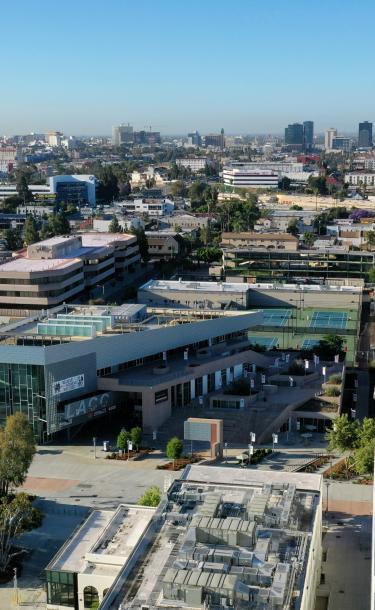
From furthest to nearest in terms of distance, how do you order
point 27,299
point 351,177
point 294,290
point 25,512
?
point 351,177 → point 294,290 → point 27,299 → point 25,512

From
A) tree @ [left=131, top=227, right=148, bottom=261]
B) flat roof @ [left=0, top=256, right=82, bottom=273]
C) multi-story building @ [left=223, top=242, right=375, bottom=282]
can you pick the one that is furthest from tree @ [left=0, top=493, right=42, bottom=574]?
tree @ [left=131, top=227, right=148, bottom=261]

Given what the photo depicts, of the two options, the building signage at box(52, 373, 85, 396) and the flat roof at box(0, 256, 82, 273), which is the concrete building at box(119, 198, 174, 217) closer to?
the flat roof at box(0, 256, 82, 273)

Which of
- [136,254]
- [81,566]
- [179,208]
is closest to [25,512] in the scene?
[81,566]

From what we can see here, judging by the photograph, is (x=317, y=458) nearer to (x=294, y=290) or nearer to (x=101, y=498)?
(x=101, y=498)

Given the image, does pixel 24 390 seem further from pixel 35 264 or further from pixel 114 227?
pixel 114 227

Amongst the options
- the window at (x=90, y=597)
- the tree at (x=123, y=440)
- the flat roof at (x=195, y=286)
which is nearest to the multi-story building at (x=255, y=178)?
the flat roof at (x=195, y=286)

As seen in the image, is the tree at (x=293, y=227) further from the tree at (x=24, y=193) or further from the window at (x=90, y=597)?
the window at (x=90, y=597)
